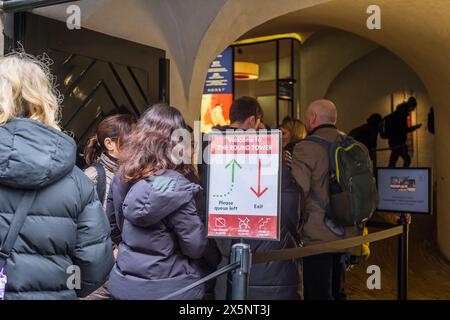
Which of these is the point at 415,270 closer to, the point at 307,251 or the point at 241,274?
the point at 307,251

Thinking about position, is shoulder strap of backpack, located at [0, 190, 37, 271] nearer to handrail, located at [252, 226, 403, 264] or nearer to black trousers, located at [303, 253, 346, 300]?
handrail, located at [252, 226, 403, 264]

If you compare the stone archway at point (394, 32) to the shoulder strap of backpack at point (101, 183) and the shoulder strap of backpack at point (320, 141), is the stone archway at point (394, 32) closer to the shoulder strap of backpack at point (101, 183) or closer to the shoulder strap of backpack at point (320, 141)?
the shoulder strap of backpack at point (320, 141)

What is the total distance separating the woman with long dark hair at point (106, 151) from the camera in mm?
3176

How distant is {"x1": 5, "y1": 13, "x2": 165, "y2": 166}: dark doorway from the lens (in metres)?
3.78

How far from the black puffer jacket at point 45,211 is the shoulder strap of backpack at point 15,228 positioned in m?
0.01

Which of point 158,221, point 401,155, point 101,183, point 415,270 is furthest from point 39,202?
point 401,155

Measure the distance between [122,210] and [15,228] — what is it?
30.6 inches

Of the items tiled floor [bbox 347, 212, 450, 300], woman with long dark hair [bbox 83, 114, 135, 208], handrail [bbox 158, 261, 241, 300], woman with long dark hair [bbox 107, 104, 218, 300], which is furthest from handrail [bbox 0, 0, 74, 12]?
tiled floor [bbox 347, 212, 450, 300]

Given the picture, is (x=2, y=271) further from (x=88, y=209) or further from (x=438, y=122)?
(x=438, y=122)

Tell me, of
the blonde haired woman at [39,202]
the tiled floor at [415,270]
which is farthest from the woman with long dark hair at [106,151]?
the tiled floor at [415,270]

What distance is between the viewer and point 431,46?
670 centimetres

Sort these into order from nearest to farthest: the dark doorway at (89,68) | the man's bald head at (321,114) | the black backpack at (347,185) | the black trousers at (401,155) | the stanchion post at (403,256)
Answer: the black backpack at (347,185), the man's bald head at (321,114), the dark doorway at (89,68), the stanchion post at (403,256), the black trousers at (401,155)

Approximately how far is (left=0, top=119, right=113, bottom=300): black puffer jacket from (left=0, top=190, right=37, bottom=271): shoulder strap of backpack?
0.05ft
